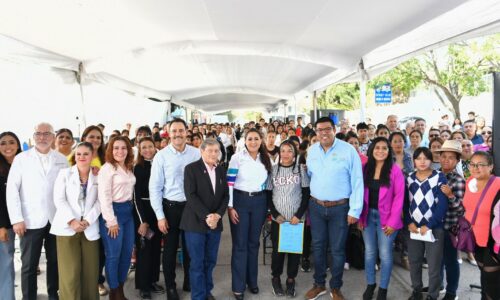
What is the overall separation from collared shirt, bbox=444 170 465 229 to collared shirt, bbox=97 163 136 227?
297cm

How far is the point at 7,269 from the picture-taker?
333 centimetres

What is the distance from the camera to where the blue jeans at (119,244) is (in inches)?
133

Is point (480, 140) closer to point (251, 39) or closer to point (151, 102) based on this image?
point (251, 39)

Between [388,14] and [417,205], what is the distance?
404cm

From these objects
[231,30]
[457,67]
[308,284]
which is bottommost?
[308,284]

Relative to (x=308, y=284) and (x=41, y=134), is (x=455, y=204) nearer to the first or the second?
(x=308, y=284)

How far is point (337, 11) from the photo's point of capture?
20.8ft

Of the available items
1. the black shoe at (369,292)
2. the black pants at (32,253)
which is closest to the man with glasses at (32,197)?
the black pants at (32,253)

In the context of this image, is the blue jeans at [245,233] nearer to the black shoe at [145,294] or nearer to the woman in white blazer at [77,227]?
the black shoe at [145,294]

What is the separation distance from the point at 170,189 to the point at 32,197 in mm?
1193

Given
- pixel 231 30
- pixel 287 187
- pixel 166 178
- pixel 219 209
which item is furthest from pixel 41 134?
pixel 231 30

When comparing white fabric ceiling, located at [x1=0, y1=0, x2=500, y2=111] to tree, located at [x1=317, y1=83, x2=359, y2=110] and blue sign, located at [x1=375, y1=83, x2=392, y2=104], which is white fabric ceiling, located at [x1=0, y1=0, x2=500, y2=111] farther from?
tree, located at [x1=317, y1=83, x2=359, y2=110]

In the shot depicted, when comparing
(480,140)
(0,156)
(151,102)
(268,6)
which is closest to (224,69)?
(151,102)

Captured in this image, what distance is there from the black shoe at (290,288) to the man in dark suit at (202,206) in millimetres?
859
